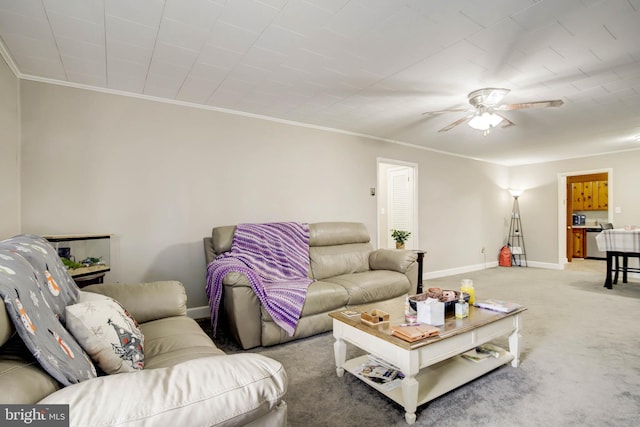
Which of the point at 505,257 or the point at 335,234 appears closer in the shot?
the point at 335,234

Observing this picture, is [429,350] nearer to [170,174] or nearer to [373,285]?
[373,285]

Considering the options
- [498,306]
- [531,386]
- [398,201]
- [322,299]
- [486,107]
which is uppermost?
[486,107]

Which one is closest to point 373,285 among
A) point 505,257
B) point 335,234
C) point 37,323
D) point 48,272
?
point 335,234

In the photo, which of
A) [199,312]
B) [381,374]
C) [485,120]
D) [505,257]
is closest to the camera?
[381,374]

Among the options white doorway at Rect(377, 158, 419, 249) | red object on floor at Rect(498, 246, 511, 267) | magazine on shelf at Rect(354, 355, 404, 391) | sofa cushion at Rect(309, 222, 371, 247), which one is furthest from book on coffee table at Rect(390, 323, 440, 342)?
red object on floor at Rect(498, 246, 511, 267)

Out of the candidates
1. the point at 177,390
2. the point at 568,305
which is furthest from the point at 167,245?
the point at 568,305

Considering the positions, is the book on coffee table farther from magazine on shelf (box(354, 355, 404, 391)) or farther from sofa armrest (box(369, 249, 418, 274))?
sofa armrest (box(369, 249, 418, 274))

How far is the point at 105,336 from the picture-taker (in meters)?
1.23

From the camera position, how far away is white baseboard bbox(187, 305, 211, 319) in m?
3.43

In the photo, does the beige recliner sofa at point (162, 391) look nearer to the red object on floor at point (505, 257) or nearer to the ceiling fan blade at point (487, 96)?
the ceiling fan blade at point (487, 96)

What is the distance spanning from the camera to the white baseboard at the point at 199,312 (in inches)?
135

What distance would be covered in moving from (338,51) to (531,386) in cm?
264

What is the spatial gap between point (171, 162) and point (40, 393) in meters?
2.89
